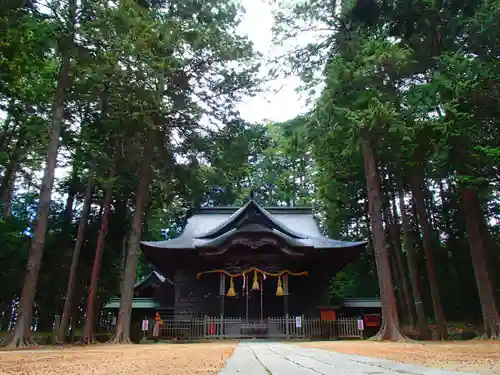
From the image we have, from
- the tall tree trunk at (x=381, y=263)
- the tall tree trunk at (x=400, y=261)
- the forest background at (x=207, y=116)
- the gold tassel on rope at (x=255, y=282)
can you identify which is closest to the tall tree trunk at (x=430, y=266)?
the forest background at (x=207, y=116)

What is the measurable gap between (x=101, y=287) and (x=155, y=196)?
5657mm

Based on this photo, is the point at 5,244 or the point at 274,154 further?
the point at 274,154

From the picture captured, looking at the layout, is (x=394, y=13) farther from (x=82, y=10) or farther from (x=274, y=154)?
(x=274, y=154)

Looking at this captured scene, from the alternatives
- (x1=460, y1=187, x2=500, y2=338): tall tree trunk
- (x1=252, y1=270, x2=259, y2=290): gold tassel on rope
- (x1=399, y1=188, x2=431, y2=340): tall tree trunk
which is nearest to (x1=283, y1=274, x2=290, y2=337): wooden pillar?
(x1=252, y1=270, x2=259, y2=290): gold tassel on rope

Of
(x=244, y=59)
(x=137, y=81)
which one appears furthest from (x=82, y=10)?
(x=244, y=59)

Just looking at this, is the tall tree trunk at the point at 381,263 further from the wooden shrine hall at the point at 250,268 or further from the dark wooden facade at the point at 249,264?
the dark wooden facade at the point at 249,264

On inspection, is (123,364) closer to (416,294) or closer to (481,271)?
(481,271)

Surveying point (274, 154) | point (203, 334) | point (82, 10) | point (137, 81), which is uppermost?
point (274, 154)

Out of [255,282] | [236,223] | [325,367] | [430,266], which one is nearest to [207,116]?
[236,223]

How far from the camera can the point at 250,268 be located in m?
16.5

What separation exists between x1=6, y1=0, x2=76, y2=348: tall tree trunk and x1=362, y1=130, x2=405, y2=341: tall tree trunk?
9.99m

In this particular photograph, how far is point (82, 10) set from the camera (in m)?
12.4

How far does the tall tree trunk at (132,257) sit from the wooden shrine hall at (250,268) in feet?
7.40

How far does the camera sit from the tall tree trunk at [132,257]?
42.0 ft
